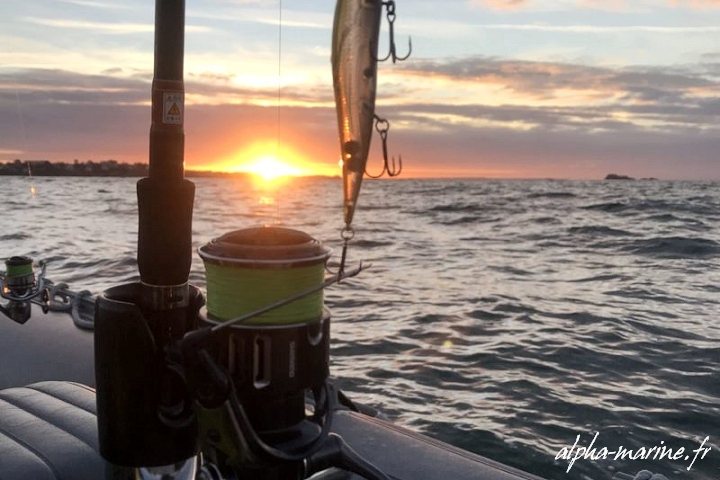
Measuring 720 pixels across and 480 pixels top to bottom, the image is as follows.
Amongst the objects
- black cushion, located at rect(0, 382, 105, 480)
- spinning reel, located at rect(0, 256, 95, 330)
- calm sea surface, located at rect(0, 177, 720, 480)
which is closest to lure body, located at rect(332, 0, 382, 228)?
calm sea surface, located at rect(0, 177, 720, 480)

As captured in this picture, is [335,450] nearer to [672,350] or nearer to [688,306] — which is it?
[672,350]

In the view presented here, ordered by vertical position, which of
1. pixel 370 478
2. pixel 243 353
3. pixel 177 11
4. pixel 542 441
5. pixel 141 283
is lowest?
pixel 542 441

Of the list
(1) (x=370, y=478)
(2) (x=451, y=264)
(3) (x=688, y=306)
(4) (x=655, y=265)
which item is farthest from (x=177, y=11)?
(4) (x=655, y=265)

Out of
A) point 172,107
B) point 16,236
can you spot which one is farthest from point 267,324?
point 16,236

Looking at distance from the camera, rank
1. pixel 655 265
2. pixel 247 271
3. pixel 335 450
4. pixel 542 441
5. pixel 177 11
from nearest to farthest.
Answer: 1. pixel 247 271
2. pixel 177 11
3. pixel 335 450
4. pixel 542 441
5. pixel 655 265

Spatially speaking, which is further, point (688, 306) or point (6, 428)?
point (688, 306)

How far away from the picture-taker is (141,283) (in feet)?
8.69

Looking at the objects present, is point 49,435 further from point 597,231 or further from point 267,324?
point 597,231

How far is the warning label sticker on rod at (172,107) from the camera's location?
2.59 m

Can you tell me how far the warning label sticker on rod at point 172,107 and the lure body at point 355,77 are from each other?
0.60 metres

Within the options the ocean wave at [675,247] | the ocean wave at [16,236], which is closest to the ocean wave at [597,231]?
the ocean wave at [675,247]

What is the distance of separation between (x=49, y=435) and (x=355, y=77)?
79.1 inches

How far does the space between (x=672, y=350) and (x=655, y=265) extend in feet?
31.3

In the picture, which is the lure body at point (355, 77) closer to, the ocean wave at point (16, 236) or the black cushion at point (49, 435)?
the black cushion at point (49, 435)
